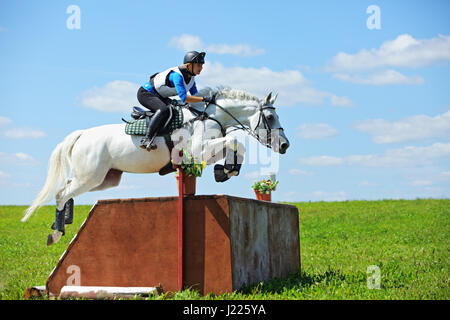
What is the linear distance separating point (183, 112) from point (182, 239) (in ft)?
6.99

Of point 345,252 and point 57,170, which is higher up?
point 57,170

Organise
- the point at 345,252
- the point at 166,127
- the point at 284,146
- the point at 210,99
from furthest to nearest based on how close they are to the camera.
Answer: the point at 345,252 → the point at 210,99 → the point at 284,146 → the point at 166,127

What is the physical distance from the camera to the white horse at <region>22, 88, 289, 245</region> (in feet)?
22.9

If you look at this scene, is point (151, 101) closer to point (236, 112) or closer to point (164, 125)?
point (164, 125)

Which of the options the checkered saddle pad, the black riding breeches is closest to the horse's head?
the checkered saddle pad

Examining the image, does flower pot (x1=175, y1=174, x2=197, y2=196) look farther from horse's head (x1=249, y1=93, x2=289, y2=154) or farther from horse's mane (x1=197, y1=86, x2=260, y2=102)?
horse's mane (x1=197, y1=86, x2=260, y2=102)

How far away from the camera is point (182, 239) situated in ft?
19.6

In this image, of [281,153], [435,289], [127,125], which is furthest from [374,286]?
[127,125]

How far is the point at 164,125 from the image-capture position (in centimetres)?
698

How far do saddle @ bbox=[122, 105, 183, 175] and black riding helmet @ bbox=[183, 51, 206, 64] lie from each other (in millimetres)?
720

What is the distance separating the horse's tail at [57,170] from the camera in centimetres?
744

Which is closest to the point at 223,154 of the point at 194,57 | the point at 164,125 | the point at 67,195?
the point at 164,125

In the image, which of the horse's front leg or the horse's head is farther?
the horse's head

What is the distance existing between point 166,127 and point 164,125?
4 cm
